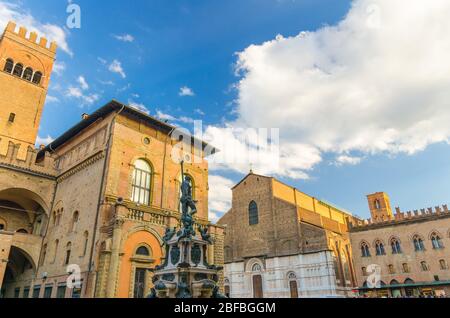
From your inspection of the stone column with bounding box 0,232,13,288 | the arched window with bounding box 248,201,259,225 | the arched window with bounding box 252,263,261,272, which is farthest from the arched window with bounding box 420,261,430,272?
the stone column with bounding box 0,232,13,288

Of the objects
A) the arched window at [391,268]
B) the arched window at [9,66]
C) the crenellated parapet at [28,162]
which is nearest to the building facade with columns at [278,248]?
the arched window at [391,268]

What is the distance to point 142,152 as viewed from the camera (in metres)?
20.9

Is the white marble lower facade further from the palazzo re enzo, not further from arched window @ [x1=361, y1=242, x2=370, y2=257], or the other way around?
arched window @ [x1=361, y1=242, x2=370, y2=257]

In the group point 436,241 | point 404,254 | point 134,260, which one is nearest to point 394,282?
point 404,254

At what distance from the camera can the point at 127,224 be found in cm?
1644

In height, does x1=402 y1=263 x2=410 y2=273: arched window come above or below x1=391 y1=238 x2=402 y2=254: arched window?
below

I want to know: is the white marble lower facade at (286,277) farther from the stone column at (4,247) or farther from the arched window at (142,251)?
the stone column at (4,247)

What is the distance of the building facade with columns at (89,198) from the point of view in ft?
53.2

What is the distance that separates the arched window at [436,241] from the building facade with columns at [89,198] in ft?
68.0

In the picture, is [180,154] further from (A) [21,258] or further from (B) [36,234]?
(A) [21,258]

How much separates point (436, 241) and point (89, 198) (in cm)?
3004

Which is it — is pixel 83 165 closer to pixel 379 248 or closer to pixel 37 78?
pixel 37 78

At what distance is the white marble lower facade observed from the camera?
29.7 metres
